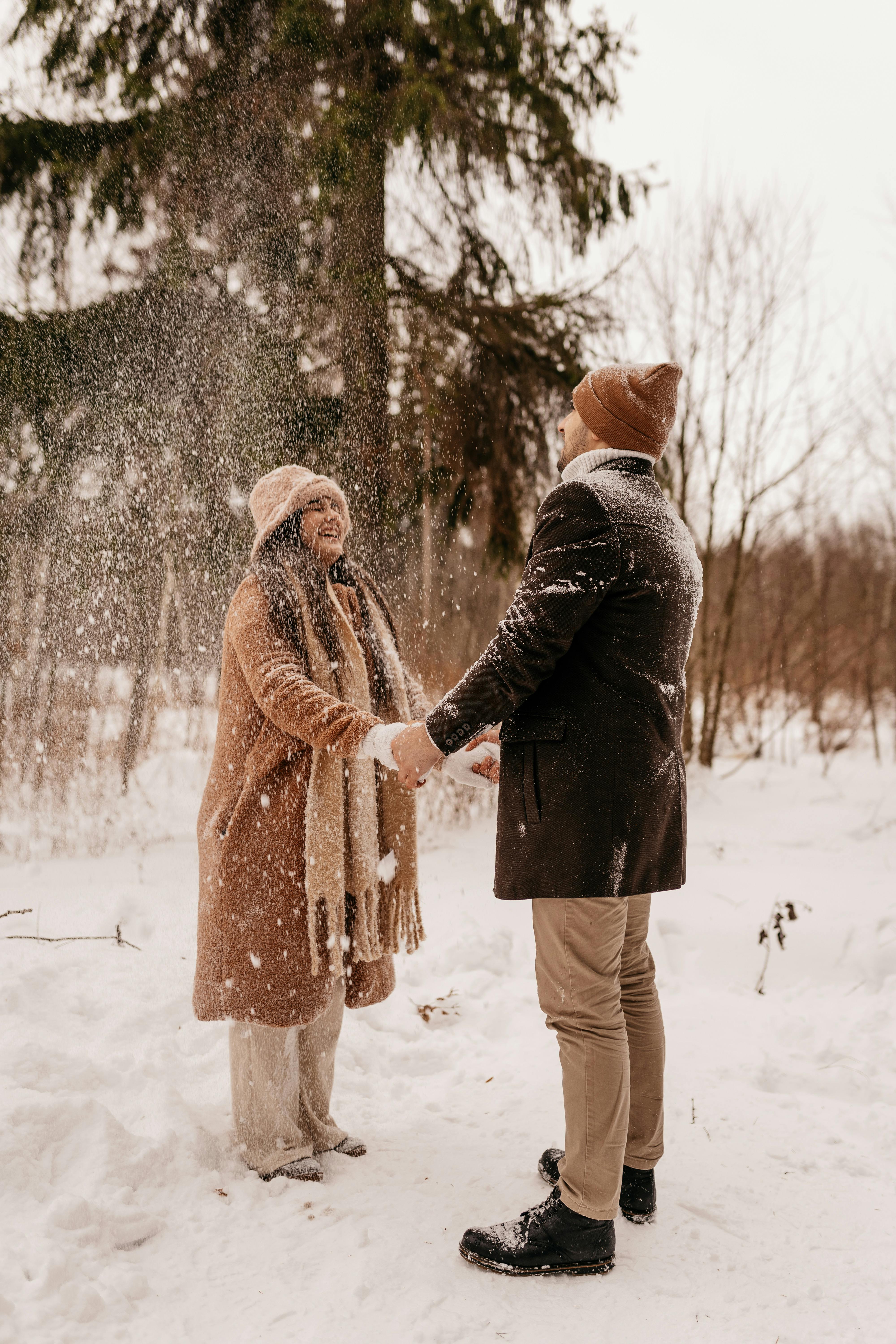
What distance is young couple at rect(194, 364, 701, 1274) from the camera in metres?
1.74

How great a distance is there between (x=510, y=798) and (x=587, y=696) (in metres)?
0.29

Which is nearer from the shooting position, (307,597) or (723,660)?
(307,597)

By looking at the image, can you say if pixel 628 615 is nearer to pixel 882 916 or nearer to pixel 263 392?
pixel 882 916

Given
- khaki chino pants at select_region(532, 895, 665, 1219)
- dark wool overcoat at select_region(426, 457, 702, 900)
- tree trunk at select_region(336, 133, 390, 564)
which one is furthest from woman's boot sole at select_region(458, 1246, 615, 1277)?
tree trunk at select_region(336, 133, 390, 564)

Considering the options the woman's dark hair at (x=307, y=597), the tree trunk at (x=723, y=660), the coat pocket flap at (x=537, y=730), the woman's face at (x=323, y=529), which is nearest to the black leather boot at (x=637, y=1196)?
the coat pocket flap at (x=537, y=730)

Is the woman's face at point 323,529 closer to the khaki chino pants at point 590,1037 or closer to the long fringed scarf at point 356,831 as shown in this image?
the long fringed scarf at point 356,831

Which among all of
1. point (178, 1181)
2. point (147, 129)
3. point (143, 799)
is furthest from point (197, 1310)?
point (147, 129)

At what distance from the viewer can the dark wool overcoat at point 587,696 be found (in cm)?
172

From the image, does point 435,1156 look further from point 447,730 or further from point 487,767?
point 447,730

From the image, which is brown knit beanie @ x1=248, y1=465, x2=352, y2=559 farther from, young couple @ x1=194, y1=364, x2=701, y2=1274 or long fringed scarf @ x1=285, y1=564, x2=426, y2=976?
long fringed scarf @ x1=285, y1=564, x2=426, y2=976

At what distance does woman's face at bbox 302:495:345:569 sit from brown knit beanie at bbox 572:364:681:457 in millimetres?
741

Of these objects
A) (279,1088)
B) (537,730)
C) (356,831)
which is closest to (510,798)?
(537,730)

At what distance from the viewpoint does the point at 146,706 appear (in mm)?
5891

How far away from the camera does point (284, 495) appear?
219 cm
